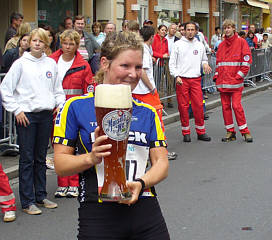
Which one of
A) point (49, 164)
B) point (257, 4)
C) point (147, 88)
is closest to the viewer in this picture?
point (147, 88)

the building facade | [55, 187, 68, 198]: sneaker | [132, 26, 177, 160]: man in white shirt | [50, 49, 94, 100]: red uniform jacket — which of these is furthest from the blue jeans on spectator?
the building facade

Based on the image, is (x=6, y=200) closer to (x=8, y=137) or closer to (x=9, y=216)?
(x=9, y=216)

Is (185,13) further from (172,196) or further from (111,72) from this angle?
(111,72)

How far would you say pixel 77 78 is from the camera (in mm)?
6758

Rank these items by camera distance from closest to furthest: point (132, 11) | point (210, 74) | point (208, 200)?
point (208, 200) → point (210, 74) → point (132, 11)

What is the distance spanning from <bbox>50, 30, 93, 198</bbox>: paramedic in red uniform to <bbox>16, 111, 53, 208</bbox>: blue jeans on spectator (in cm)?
52

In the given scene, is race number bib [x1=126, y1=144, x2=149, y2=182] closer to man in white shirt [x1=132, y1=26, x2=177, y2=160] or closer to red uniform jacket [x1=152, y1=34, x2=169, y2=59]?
man in white shirt [x1=132, y1=26, x2=177, y2=160]

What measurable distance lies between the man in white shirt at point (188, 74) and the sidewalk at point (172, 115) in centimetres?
207

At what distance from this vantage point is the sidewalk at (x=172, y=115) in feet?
25.1

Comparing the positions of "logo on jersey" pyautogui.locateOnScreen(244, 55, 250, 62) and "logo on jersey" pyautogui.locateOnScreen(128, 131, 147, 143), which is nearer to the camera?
"logo on jersey" pyautogui.locateOnScreen(128, 131, 147, 143)

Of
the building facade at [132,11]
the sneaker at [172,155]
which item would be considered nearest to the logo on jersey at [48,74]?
the sneaker at [172,155]

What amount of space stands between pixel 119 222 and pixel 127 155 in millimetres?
305

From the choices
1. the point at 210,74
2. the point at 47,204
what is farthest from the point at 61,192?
the point at 210,74

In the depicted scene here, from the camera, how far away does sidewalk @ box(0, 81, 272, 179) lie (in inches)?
301
